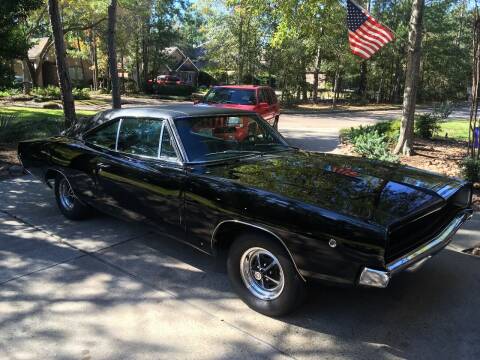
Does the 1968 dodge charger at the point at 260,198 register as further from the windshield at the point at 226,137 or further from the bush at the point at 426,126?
the bush at the point at 426,126

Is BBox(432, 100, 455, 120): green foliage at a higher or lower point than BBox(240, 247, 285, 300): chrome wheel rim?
higher

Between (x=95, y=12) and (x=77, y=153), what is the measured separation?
27.6m

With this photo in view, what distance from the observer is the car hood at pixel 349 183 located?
3004 mm

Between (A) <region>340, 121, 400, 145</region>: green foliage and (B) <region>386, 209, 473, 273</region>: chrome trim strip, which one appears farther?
(A) <region>340, 121, 400, 145</region>: green foliage

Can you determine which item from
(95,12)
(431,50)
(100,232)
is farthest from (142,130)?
(431,50)

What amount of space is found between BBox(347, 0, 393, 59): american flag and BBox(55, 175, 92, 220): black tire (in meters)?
6.53

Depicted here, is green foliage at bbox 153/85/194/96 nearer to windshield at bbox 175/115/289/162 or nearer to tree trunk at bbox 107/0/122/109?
tree trunk at bbox 107/0/122/109

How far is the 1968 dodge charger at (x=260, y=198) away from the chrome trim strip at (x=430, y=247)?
0.03ft

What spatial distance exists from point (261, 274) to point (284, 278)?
0.26m

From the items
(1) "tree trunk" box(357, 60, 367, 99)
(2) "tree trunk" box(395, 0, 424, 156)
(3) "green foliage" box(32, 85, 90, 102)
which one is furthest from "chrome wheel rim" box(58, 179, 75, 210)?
(1) "tree trunk" box(357, 60, 367, 99)

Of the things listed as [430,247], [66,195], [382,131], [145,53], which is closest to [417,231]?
[430,247]

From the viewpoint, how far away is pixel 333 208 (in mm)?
2938

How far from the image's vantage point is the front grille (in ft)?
9.41

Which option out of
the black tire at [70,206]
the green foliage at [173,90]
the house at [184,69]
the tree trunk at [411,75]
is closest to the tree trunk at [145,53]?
the green foliage at [173,90]
